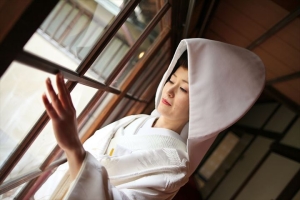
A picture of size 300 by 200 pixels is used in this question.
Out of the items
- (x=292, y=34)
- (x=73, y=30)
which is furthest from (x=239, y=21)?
(x=73, y=30)

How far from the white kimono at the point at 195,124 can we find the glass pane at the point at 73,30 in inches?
19.0

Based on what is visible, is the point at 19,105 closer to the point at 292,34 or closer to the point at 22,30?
the point at 22,30

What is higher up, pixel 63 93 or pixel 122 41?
pixel 122 41

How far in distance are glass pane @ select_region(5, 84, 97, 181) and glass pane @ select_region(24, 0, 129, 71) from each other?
24cm

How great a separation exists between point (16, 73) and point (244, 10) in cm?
190

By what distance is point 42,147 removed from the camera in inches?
55.8

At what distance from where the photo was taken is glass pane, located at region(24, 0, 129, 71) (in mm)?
935

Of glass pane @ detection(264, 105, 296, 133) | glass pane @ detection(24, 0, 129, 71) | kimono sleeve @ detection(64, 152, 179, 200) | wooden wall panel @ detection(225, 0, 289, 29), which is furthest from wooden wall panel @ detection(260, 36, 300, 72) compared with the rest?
kimono sleeve @ detection(64, 152, 179, 200)

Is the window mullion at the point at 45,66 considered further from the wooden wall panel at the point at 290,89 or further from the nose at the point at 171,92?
the wooden wall panel at the point at 290,89

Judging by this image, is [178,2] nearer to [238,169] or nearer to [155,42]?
[155,42]

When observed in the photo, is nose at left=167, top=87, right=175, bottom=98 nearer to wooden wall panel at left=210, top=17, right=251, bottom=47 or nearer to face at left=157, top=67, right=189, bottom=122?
face at left=157, top=67, right=189, bottom=122

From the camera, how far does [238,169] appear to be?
4762 mm

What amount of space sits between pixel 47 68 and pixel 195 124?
79 centimetres

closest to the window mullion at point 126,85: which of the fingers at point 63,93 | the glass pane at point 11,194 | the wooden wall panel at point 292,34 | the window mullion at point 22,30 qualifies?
the glass pane at point 11,194
